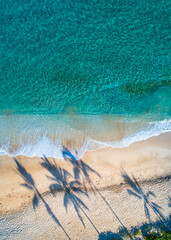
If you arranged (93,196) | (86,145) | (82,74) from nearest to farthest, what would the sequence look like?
(93,196)
(86,145)
(82,74)

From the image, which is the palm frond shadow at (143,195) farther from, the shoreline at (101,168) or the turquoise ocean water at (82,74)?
the turquoise ocean water at (82,74)

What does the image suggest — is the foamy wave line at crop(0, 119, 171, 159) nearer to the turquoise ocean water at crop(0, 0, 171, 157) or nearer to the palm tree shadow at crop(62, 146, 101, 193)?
the turquoise ocean water at crop(0, 0, 171, 157)

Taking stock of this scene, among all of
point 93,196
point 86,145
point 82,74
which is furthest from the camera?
point 82,74

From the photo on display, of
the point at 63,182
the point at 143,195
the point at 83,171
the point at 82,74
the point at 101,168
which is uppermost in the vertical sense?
the point at 82,74

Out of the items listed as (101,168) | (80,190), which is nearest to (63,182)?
(80,190)

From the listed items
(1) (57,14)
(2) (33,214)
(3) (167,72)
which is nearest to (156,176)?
(3) (167,72)

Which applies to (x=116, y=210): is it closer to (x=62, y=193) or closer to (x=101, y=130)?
(x=62, y=193)

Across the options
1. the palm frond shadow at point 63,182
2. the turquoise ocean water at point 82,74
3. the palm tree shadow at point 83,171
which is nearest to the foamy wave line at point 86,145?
the turquoise ocean water at point 82,74

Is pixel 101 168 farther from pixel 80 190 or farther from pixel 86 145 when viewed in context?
pixel 80 190
